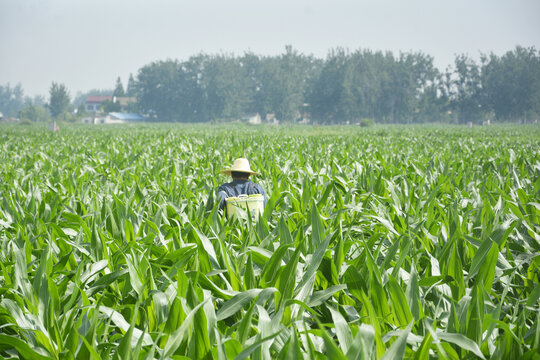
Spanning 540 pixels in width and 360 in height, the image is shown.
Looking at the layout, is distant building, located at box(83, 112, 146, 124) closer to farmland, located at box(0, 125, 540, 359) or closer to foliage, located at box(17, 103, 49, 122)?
foliage, located at box(17, 103, 49, 122)

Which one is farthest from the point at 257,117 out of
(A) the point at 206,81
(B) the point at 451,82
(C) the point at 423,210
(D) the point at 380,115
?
(C) the point at 423,210

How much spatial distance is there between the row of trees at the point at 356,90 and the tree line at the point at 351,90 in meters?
0.18

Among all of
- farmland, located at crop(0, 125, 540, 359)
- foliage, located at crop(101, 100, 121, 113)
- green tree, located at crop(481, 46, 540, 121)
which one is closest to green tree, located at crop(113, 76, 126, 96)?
foliage, located at crop(101, 100, 121, 113)

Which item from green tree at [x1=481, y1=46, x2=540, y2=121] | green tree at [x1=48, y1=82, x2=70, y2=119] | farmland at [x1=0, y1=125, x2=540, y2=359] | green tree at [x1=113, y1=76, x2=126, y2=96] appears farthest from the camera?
green tree at [x1=113, y1=76, x2=126, y2=96]

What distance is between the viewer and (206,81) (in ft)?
331

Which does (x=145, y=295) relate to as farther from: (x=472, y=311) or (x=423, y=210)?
(x=423, y=210)

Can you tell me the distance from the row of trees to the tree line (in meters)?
0.18

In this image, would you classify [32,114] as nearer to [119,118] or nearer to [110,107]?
[110,107]

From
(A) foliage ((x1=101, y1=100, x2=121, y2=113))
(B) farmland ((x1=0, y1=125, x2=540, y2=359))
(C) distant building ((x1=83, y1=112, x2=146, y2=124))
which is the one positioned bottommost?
(B) farmland ((x1=0, y1=125, x2=540, y2=359))

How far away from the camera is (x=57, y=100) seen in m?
103

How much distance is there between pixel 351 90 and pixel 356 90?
929 mm

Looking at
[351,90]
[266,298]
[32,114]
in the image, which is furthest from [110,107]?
[266,298]

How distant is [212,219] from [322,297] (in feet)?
3.51

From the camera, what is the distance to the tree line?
8638cm
